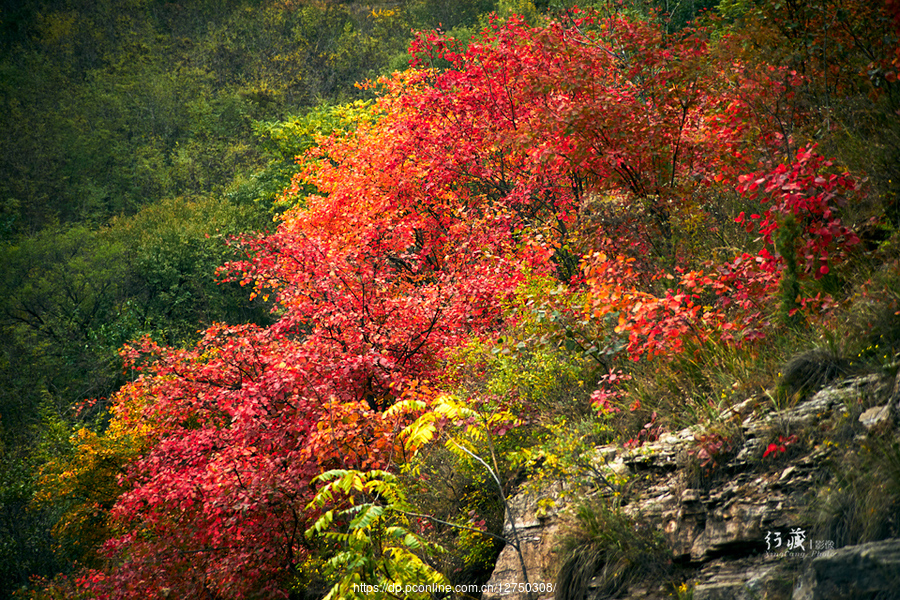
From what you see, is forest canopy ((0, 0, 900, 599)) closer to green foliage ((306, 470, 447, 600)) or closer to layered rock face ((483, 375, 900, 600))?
green foliage ((306, 470, 447, 600))

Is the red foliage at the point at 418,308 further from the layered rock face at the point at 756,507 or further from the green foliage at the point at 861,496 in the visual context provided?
the green foliage at the point at 861,496

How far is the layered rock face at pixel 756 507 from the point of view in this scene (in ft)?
10.3

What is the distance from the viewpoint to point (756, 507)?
154 inches

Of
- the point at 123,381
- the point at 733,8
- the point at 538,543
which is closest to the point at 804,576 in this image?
the point at 538,543

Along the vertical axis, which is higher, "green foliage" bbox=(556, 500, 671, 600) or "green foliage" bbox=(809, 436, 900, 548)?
"green foliage" bbox=(809, 436, 900, 548)

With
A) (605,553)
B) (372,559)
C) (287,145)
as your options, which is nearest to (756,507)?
(605,553)

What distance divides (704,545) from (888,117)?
4132 mm

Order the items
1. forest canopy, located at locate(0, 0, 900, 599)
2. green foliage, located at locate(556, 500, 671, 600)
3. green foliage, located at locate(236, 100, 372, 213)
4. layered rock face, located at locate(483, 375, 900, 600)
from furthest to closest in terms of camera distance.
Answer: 1. green foliage, located at locate(236, 100, 372, 213)
2. forest canopy, located at locate(0, 0, 900, 599)
3. green foliage, located at locate(556, 500, 671, 600)
4. layered rock face, located at locate(483, 375, 900, 600)

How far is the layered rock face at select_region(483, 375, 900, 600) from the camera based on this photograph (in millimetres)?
3135

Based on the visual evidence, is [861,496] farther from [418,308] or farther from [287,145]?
[287,145]

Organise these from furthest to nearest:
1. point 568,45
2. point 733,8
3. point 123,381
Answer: point 123,381, point 733,8, point 568,45

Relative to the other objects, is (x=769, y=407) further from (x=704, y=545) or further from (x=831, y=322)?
(x=704, y=545)

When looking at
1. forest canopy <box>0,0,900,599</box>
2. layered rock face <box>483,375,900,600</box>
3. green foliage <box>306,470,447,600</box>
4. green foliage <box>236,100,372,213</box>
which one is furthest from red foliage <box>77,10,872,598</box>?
green foliage <box>236,100,372,213</box>

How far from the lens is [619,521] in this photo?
444 cm
